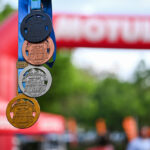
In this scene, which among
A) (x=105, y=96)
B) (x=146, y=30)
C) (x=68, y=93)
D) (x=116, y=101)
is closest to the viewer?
(x=146, y=30)

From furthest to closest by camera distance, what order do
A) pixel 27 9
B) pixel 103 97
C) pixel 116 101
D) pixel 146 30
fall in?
pixel 103 97
pixel 116 101
pixel 146 30
pixel 27 9

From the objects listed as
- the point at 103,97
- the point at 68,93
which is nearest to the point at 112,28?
the point at 68,93

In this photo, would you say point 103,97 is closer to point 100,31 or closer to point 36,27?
point 100,31

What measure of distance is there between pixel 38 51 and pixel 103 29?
10.2 ft

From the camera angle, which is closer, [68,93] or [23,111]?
[23,111]

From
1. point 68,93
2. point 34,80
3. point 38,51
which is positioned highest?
point 38,51

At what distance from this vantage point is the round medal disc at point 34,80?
5.82 ft

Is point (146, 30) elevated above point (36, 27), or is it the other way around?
point (146, 30)

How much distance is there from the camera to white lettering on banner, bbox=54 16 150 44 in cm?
477

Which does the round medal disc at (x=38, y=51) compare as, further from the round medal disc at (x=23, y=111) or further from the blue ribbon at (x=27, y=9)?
the round medal disc at (x=23, y=111)

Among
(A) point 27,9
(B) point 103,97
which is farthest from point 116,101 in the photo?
(A) point 27,9

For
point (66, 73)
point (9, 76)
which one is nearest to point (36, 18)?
point (9, 76)

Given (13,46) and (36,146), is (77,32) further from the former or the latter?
(36,146)

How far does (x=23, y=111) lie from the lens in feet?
5.98
